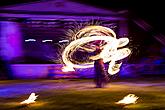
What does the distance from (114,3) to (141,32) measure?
96.3 inches

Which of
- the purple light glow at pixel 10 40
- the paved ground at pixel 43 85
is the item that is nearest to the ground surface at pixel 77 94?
the paved ground at pixel 43 85

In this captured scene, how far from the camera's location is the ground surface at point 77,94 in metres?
15.1

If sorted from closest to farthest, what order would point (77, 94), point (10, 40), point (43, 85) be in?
point (77, 94) < point (43, 85) < point (10, 40)

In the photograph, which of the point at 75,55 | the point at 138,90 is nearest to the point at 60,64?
the point at 75,55

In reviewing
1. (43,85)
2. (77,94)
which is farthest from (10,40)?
(77,94)

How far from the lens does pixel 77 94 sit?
1862 centimetres

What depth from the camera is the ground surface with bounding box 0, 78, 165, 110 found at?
49.6ft

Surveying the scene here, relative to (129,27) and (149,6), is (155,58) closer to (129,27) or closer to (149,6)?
(129,27)

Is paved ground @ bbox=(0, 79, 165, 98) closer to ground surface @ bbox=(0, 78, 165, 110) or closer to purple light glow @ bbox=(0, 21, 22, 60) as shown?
ground surface @ bbox=(0, 78, 165, 110)

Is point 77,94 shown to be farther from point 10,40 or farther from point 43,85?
point 10,40

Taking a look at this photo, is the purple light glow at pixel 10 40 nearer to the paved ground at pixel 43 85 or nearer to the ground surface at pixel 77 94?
the ground surface at pixel 77 94

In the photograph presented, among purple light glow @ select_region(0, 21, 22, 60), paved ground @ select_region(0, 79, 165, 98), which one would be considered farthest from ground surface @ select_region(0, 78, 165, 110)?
purple light glow @ select_region(0, 21, 22, 60)

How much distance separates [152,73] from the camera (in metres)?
27.9

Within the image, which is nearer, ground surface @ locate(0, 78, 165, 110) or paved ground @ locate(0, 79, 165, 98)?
ground surface @ locate(0, 78, 165, 110)
